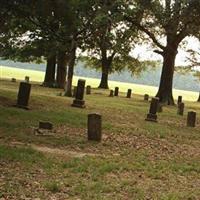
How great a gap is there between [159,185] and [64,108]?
510 inches

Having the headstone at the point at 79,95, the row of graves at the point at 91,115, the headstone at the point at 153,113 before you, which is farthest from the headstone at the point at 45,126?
the headstone at the point at 79,95

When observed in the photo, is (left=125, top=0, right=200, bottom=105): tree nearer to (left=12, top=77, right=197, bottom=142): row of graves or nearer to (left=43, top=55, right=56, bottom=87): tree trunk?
(left=12, top=77, right=197, bottom=142): row of graves

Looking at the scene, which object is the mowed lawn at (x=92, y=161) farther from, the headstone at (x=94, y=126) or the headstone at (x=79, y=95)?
the headstone at (x=79, y=95)

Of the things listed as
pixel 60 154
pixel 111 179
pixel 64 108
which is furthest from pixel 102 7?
pixel 111 179

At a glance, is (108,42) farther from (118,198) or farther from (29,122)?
(118,198)

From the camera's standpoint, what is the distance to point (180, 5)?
1310 inches

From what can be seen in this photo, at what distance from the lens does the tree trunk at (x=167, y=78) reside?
38406 millimetres

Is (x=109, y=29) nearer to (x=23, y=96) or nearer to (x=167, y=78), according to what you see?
(x=167, y=78)

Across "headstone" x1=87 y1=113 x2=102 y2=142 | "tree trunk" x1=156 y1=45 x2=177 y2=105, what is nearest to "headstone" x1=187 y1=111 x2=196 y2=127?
"headstone" x1=87 y1=113 x2=102 y2=142

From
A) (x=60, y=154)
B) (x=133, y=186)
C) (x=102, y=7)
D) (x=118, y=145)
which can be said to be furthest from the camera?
(x=102, y=7)

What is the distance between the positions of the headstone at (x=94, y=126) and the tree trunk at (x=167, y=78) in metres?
23.4

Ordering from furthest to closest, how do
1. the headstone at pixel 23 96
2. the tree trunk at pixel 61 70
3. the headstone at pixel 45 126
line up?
the tree trunk at pixel 61 70
the headstone at pixel 23 96
the headstone at pixel 45 126

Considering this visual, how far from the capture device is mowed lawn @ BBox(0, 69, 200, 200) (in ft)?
30.7

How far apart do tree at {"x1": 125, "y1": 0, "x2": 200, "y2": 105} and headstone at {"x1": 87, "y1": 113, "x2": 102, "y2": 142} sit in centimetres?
1746
